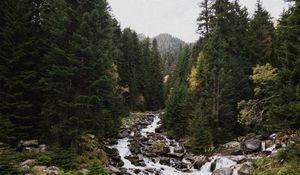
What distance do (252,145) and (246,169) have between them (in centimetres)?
623

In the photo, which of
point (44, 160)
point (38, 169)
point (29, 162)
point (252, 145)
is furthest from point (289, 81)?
point (29, 162)

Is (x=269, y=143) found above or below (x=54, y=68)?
below

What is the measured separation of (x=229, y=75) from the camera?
38.2 metres

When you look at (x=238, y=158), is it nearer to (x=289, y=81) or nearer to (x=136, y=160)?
(x=289, y=81)

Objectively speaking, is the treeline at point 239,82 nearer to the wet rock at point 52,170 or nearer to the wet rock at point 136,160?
the wet rock at point 136,160

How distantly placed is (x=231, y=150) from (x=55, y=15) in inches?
773

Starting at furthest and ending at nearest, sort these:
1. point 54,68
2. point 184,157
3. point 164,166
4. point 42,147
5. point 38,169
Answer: point 184,157
point 164,166
point 54,68
point 42,147
point 38,169

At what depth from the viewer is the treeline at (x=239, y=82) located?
84.3 ft

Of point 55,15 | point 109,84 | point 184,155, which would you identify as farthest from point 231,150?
point 55,15

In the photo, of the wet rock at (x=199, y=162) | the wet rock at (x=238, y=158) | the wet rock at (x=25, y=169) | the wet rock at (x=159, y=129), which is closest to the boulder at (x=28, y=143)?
the wet rock at (x=25, y=169)

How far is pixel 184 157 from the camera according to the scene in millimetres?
34812

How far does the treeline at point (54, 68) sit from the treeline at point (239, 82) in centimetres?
1336

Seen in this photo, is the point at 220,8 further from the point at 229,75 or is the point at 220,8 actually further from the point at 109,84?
the point at 109,84

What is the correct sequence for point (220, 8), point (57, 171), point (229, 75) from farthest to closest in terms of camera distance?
1. point (220, 8)
2. point (229, 75)
3. point (57, 171)
